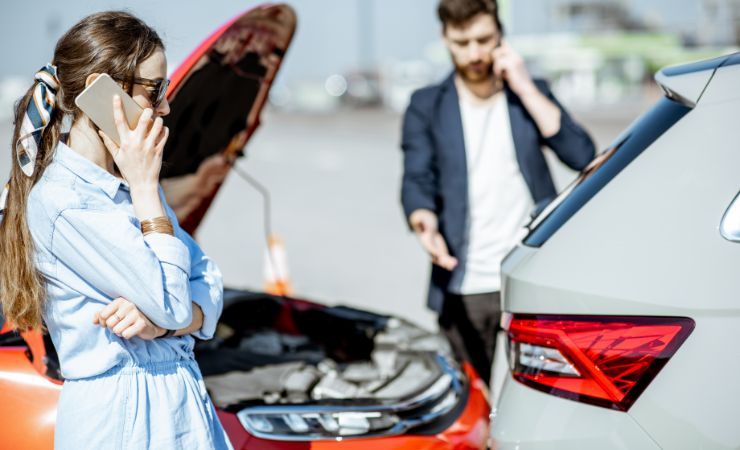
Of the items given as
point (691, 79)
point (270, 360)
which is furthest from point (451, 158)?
point (691, 79)

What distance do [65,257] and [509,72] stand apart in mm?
2295

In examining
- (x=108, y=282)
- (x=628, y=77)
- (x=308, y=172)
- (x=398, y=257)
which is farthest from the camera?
(x=628, y=77)

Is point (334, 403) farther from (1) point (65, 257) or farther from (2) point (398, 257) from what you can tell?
(2) point (398, 257)

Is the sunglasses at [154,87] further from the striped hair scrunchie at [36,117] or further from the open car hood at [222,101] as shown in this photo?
the open car hood at [222,101]

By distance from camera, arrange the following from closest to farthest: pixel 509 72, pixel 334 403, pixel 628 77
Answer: pixel 334 403 → pixel 509 72 → pixel 628 77

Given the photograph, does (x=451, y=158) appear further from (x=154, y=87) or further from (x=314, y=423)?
(x=154, y=87)

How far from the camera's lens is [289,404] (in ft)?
9.24

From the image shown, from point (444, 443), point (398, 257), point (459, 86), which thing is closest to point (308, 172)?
point (398, 257)

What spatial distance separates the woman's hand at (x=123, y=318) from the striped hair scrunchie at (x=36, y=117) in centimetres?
37

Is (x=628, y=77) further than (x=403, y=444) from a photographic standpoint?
Yes

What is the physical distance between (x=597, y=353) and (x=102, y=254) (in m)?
1.19

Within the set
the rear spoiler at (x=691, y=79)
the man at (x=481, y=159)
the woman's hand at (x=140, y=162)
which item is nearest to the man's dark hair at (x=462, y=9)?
the man at (x=481, y=159)

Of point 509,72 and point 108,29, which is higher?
point 108,29

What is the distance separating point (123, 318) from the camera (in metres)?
1.85
